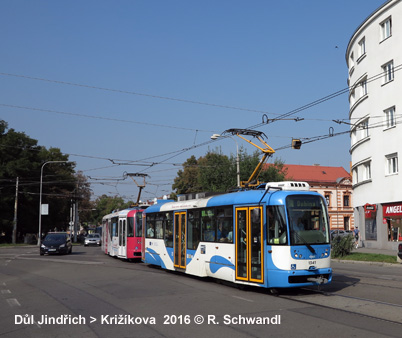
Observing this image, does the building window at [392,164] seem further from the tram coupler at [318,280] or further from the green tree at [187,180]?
the green tree at [187,180]

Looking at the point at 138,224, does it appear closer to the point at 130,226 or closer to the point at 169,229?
the point at 130,226

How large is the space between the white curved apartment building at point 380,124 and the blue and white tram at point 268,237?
18693mm

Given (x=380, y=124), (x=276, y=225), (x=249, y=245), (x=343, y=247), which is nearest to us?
(x=276, y=225)

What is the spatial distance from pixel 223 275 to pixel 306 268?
2.81 m

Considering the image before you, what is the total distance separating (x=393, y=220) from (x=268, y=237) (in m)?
23.5

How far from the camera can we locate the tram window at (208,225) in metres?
14.5

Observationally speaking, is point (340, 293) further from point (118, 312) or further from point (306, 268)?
point (118, 312)

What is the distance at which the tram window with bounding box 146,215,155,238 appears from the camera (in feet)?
65.3

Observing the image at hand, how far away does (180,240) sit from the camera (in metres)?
16.8

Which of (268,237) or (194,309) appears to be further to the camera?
(268,237)

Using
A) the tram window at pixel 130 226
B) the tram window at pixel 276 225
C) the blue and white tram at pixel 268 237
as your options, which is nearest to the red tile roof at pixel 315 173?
the tram window at pixel 130 226

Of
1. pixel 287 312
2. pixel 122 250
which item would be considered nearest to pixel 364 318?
pixel 287 312

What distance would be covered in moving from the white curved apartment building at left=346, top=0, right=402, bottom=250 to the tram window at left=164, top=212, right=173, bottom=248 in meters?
16.6

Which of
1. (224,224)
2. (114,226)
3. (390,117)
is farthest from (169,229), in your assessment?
(390,117)
